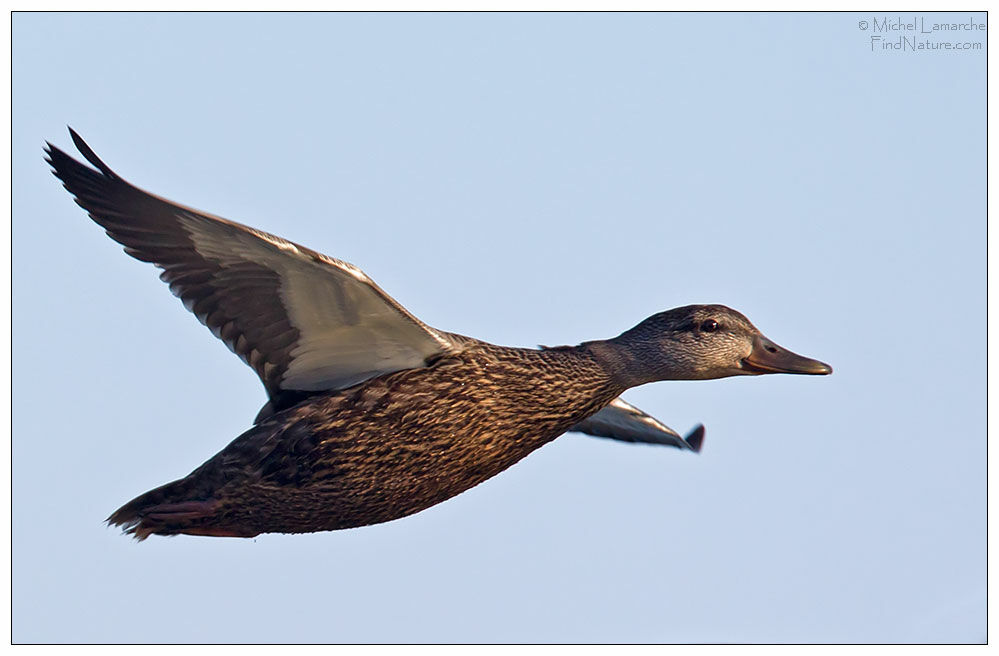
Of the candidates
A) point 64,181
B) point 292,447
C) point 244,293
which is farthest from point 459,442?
point 64,181

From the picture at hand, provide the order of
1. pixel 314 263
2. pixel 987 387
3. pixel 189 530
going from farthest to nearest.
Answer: pixel 987 387 < pixel 189 530 < pixel 314 263

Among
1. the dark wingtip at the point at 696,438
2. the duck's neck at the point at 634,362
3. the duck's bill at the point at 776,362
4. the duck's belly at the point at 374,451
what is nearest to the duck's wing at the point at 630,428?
the dark wingtip at the point at 696,438

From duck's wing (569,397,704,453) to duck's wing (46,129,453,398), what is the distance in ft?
10.8

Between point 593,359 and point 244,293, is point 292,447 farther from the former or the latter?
point 593,359

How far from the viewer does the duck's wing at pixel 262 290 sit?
987cm

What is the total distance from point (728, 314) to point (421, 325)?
2.33 m

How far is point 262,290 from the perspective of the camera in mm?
10203

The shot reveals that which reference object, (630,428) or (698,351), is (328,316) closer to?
(698,351)

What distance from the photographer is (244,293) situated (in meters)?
10.2

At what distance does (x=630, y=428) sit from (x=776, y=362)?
2.79m

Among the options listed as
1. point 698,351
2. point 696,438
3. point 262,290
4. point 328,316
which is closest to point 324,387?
point 328,316

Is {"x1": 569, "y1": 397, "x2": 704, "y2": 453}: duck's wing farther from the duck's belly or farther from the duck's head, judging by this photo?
the duck's belly

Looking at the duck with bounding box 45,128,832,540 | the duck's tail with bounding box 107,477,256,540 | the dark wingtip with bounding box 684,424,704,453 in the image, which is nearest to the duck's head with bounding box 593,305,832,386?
the duck with bounding box 45,128,832,540

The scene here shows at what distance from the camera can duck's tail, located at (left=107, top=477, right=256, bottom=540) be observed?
33.9 feet
